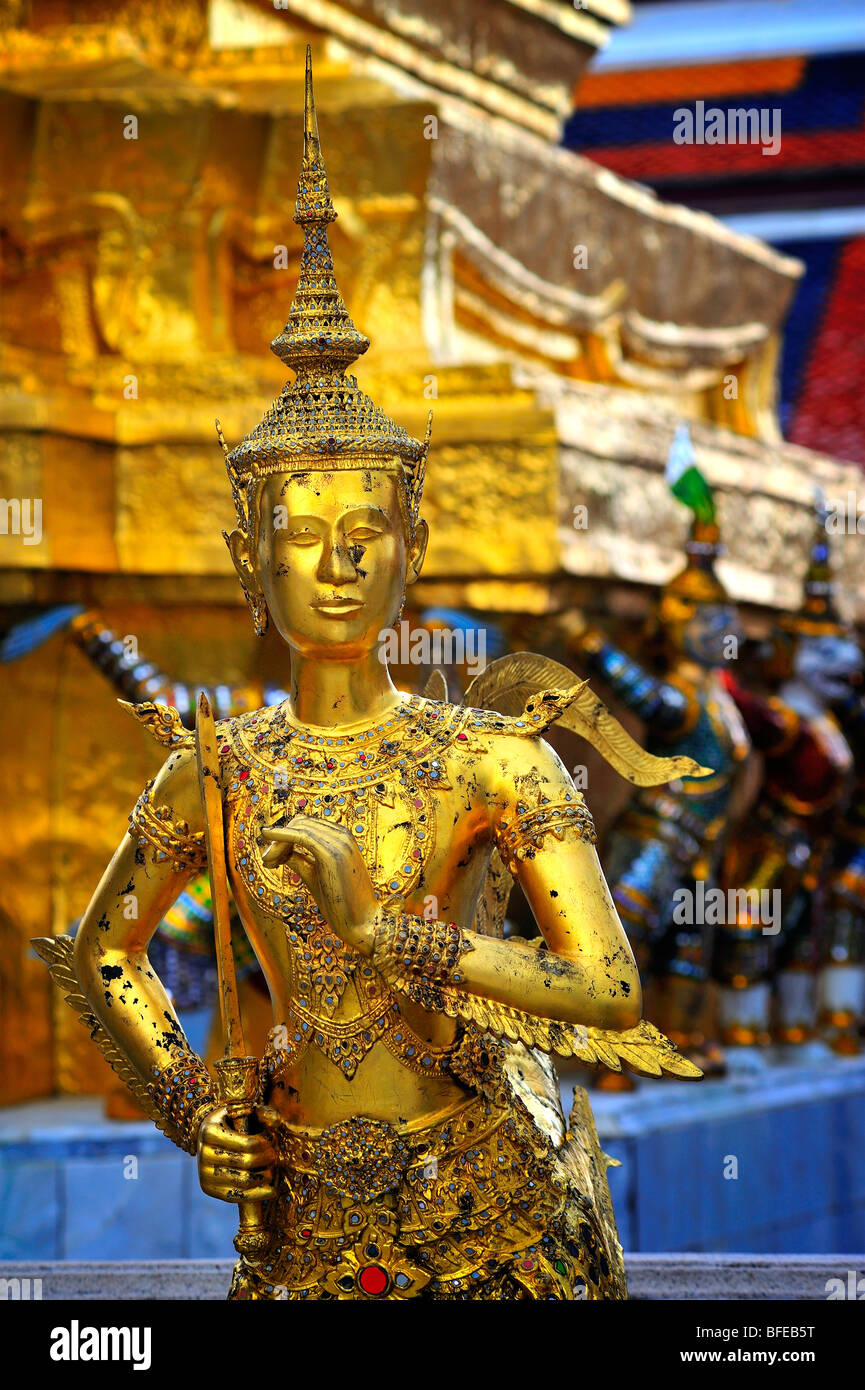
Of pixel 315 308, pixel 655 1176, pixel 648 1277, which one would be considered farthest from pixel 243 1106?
pixel 655 1176

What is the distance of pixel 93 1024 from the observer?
3.39 m

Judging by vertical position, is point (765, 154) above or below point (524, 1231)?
above

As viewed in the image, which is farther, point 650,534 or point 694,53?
point 694,53

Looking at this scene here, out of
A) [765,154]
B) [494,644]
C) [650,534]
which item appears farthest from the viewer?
[765,154]

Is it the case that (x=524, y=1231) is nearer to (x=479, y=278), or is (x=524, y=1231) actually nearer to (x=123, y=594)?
(x=123, y=594)

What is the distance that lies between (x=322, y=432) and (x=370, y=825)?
55 centimetres

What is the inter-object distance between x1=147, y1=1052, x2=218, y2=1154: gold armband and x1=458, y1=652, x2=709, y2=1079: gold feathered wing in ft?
1.22

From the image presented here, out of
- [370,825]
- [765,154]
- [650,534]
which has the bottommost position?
[370,825]

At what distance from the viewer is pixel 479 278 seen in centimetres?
659

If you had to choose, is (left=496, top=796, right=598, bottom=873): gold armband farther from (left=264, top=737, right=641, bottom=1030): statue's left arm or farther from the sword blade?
the sword blade

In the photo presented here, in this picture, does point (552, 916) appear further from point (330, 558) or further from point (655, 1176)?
point (655, 1176)
